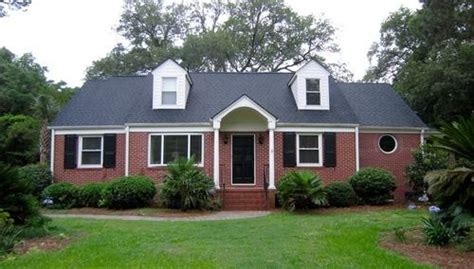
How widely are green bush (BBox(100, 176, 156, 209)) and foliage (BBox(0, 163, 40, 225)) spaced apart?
538 centimetres

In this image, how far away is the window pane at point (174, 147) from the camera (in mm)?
18828

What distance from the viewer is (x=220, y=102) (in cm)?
2027

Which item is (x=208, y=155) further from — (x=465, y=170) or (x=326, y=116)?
(x=465, y=170)

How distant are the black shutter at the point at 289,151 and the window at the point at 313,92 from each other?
2.06 metres

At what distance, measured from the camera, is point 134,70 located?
38.2 meters

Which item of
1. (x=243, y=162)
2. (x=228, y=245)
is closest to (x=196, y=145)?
(x=243, y=162)

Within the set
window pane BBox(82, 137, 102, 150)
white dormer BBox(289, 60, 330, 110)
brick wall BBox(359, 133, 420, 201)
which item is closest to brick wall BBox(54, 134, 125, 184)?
window pane BBox(82, 137, 102, 150)

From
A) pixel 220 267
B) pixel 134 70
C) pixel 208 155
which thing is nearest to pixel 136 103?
pixel 208 155

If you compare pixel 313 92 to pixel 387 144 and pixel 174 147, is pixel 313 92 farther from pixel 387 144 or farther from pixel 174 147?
pixel 174 147

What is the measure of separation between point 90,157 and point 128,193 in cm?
409

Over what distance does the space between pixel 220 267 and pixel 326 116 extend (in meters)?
13.2

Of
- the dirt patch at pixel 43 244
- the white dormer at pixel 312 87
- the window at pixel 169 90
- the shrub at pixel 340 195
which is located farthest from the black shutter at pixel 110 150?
the dirt patch at pixel 43 244

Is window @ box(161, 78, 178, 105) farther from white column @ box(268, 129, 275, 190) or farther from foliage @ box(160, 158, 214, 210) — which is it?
white column @ box(268, 129, 275, 190)

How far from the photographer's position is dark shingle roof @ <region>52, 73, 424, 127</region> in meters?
19.3
